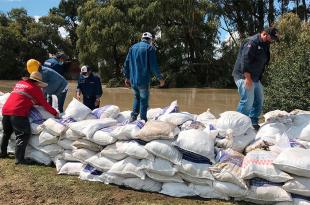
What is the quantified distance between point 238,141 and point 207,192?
2.59 ft

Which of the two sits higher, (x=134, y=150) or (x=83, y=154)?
(x=134, y=150)

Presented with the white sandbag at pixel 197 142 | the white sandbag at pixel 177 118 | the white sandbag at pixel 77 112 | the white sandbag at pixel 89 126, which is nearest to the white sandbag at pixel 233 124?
the white sandbag at pixel 197 142

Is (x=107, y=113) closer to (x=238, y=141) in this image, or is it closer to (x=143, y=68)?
(x=143, y=68)

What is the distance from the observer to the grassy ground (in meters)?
4.16

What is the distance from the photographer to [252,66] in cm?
552

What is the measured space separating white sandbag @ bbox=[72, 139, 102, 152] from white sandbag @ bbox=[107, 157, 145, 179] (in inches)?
15.2

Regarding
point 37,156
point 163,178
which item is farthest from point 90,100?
point 163,178

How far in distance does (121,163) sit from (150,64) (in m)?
1.73

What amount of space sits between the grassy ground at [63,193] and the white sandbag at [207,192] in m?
0.07

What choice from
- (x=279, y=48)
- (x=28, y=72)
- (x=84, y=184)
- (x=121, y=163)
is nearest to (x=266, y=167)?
(x=121, y=163)

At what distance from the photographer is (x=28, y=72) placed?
6.14m

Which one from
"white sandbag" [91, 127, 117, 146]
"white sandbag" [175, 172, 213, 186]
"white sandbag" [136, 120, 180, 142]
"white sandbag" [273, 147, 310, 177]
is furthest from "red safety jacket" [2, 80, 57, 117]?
"white sandbag" [273, 147, 310, 177]

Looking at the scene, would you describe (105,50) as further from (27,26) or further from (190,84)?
(27,26)

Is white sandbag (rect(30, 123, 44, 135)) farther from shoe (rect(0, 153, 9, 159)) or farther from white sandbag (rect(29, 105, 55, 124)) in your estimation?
shoe (rect(0, 153, 9, 159))
